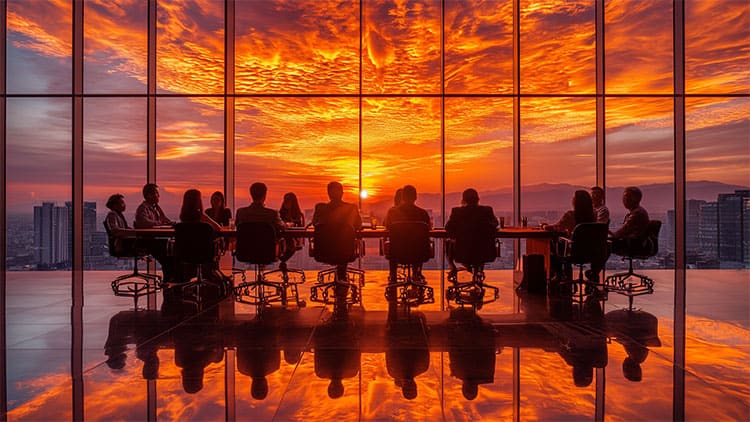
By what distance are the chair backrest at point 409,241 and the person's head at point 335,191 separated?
700mm

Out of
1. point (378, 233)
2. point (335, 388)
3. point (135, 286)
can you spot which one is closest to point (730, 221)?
point (378, 233)

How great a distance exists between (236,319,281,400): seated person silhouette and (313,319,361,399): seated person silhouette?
1.02 ft

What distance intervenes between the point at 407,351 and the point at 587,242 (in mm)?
3258

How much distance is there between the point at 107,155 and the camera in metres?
8.56

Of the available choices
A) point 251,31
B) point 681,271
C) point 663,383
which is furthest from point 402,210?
point 681,271

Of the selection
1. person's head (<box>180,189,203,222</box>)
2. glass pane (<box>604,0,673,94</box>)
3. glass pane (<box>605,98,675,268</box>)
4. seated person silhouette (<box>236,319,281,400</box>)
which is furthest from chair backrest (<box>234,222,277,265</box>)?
glass pane (<box>604,0,673,94</box>)

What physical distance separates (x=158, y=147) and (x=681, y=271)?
913cm

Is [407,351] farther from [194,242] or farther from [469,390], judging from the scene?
[194,242]

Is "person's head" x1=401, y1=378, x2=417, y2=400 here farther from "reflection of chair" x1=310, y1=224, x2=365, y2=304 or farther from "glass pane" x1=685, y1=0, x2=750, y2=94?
"glass pane" x1=685, y1=0, x2=750, y2=94

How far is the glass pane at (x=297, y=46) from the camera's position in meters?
8.53

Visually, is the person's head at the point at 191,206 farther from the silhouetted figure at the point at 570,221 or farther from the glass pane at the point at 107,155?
the silhouetted figure at the point at 570,221

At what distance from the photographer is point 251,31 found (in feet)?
28.4

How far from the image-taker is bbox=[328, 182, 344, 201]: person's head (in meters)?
5.74

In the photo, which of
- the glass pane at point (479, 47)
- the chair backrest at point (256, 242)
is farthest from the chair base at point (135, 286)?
the glass pane at point (479, 47)
